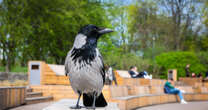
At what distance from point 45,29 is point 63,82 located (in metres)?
8.88

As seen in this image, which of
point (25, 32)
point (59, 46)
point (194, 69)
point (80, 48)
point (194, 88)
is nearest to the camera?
point (80, 48)

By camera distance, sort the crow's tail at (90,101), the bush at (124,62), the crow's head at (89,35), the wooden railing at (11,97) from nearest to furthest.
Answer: the crow's head at (89,35) < the crow's tail at (90,101) < the wooden railing at (11,97) < the bush at (124,62)

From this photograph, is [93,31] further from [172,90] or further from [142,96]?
[172,90]

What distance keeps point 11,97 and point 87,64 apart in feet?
14.2

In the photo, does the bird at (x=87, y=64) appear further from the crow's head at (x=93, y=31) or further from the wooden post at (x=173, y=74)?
the wooden post at (x=173, y=74)

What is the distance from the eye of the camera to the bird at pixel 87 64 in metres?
4.49

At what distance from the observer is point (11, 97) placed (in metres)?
8.05

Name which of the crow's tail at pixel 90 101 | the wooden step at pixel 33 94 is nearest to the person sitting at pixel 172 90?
the wooden step at pixel 33 94

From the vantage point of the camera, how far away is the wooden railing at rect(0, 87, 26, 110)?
24.2ft

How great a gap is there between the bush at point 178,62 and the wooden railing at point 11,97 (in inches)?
891

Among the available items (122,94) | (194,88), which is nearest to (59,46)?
(194,88)

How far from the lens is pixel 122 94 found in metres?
10.2

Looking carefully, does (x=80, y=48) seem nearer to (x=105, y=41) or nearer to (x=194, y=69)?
(x=105, y=41)

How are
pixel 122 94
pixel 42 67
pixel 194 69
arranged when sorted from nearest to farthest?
pixel 122 94, pixel 42 67, pixel 194 69
